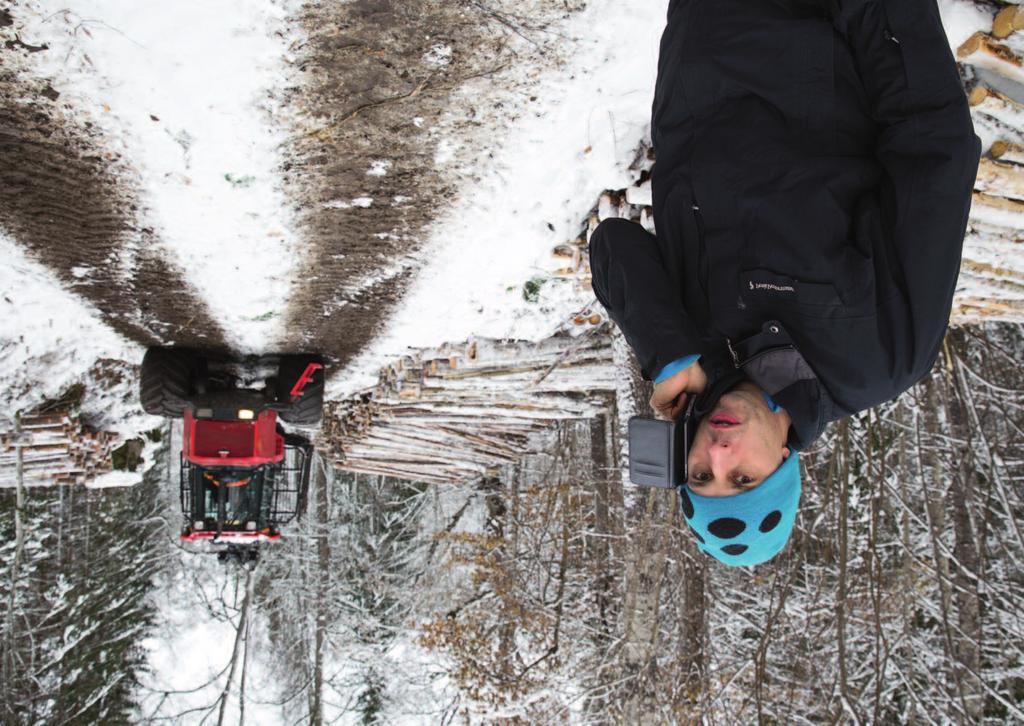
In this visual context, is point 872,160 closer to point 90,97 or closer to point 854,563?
point 90,97

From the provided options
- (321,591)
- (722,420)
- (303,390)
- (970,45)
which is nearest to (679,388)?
(722,420)

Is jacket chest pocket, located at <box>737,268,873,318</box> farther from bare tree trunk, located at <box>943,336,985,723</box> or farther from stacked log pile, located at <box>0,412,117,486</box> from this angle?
stacked log pile, located at <box>0,412,117,486</box>

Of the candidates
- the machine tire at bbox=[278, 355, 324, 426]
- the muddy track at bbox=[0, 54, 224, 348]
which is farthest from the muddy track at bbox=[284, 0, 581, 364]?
the machine tire at bbox=[278, 355, 324, 426]

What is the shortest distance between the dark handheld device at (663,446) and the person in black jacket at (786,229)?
0.04 meters

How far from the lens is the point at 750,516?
2.27m

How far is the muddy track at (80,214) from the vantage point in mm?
2656

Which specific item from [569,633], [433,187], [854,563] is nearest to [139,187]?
[433,187]

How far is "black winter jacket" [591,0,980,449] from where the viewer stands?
1.85m

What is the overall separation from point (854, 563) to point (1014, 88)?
261 inches

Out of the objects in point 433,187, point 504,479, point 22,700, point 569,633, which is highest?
point 433,187

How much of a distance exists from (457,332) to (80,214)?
2.25 m

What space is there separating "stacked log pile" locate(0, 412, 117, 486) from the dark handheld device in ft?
17.0

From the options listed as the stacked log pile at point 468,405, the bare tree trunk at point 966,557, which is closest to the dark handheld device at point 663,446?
the stacked log pile at point 468,405

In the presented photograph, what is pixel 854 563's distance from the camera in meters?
8.14
